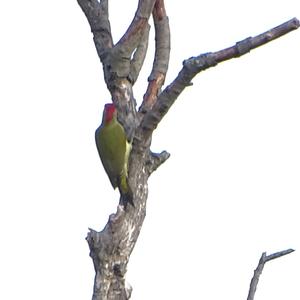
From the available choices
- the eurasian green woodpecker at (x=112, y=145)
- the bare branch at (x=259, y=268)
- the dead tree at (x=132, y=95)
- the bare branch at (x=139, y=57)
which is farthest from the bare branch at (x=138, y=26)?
the bare branch at (x=259, y=268)

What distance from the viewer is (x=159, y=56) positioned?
780 cm

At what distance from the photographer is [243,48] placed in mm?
6039

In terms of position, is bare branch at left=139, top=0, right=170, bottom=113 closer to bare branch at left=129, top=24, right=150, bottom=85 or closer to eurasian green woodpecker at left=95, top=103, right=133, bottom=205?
bare branch at left=129, top=24, right=150, bottom=85

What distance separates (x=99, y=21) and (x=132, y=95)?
0.65 m

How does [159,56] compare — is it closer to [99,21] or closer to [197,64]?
[99,21]

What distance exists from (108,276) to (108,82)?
1508 millimetres

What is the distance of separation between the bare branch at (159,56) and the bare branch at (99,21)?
0.42 m

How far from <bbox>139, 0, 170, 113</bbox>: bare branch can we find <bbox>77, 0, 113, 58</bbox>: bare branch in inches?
16.6

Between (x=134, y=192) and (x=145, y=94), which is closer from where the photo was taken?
(x=134, y=192)

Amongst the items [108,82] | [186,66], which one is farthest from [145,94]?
[186,66]

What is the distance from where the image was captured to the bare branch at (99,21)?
7.52m

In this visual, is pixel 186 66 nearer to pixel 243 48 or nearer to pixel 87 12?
pixel 243 48

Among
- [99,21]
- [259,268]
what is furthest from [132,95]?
[259,268]

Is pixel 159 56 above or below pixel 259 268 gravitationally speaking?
above
